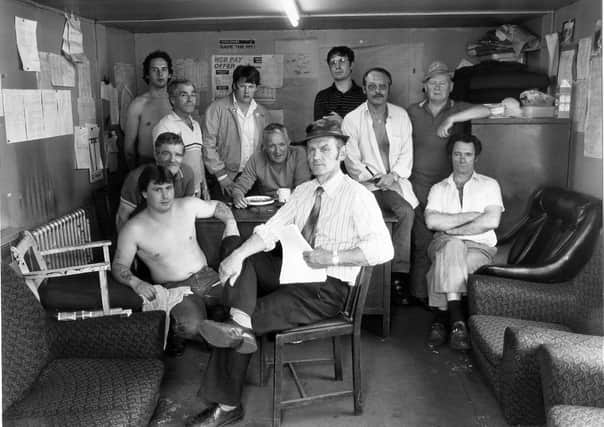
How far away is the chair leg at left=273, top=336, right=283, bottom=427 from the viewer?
9.27 ft

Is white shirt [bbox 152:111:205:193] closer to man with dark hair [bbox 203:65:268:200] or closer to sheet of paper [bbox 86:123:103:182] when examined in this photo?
man with dark hair [bbox 203:65:268:200]

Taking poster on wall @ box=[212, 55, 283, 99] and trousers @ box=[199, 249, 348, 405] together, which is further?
poster on wall @ box=[212, 55, 283, 99]

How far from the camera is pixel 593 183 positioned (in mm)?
3896

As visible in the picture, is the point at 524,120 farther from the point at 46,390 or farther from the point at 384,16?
the point at 46,390

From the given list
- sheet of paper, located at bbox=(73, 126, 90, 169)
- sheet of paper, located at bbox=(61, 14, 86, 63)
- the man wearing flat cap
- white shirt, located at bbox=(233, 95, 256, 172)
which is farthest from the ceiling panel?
the man wearing flat cap

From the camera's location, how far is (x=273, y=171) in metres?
4.54

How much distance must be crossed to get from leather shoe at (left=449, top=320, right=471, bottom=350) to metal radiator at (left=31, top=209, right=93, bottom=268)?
2.47 m

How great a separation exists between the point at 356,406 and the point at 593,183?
2091 millimetres

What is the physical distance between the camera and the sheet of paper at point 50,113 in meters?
3.95

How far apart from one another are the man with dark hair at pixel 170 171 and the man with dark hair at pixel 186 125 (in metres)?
0.11

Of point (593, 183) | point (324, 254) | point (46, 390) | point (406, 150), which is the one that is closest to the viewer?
point (46, 390)

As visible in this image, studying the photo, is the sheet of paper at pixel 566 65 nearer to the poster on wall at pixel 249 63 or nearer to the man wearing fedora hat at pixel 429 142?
the man wearing fedora hat at pixel 429 142

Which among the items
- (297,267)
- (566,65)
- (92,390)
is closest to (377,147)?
(566,65)

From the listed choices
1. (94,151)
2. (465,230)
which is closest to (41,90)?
(94,151)
